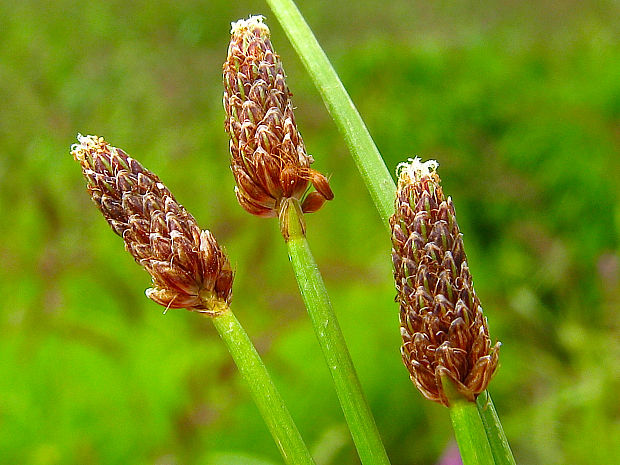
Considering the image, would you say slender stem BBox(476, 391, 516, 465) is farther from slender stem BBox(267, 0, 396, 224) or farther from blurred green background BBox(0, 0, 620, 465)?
blurred green background BBox(0, 0, 620, 465)

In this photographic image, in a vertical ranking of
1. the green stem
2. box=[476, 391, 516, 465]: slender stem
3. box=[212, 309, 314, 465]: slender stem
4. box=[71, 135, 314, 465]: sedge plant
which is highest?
box=[71, 135, 314, 465]: sedge plant

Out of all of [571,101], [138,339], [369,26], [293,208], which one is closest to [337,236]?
[138,339]

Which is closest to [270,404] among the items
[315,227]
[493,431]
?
[493,431]

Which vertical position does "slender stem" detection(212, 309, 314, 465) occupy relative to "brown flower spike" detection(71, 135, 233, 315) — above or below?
below

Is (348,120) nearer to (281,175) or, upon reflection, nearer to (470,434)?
(281,175)

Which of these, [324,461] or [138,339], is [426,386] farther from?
[138,339]

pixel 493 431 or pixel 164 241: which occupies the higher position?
pixel 164 241

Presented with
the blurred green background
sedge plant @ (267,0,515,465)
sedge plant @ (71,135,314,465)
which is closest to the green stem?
sedge plant @ (267,0,515,465)
